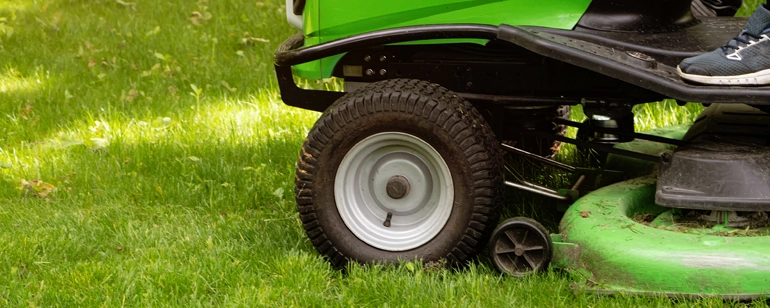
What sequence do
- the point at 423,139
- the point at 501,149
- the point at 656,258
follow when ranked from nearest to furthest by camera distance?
the point at 656,258 < the point at 423,139 < the point at 501,149

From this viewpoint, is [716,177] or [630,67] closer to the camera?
[630,67]

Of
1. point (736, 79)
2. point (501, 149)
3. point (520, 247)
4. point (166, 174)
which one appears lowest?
point (166, 174)

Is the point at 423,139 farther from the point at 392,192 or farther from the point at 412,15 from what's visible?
the point at 412,15

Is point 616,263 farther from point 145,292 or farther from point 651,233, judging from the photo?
point 145,292

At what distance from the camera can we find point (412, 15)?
3.20 m

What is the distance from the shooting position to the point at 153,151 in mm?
4469

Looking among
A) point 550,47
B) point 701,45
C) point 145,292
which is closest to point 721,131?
point 701,45

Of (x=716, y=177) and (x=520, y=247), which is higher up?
(x=716, y=177)

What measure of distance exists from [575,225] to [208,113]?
2.63 m

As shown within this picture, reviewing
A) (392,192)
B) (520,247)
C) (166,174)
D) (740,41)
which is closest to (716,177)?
(740,41)

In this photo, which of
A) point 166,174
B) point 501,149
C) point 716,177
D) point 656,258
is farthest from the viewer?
point 166,174

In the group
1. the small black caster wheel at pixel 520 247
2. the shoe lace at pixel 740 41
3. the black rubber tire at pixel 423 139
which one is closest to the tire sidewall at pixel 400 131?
the black rubber tire at pixel 423 139

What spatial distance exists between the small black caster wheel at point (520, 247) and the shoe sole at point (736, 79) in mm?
610

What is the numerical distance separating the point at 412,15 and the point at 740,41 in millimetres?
1015
